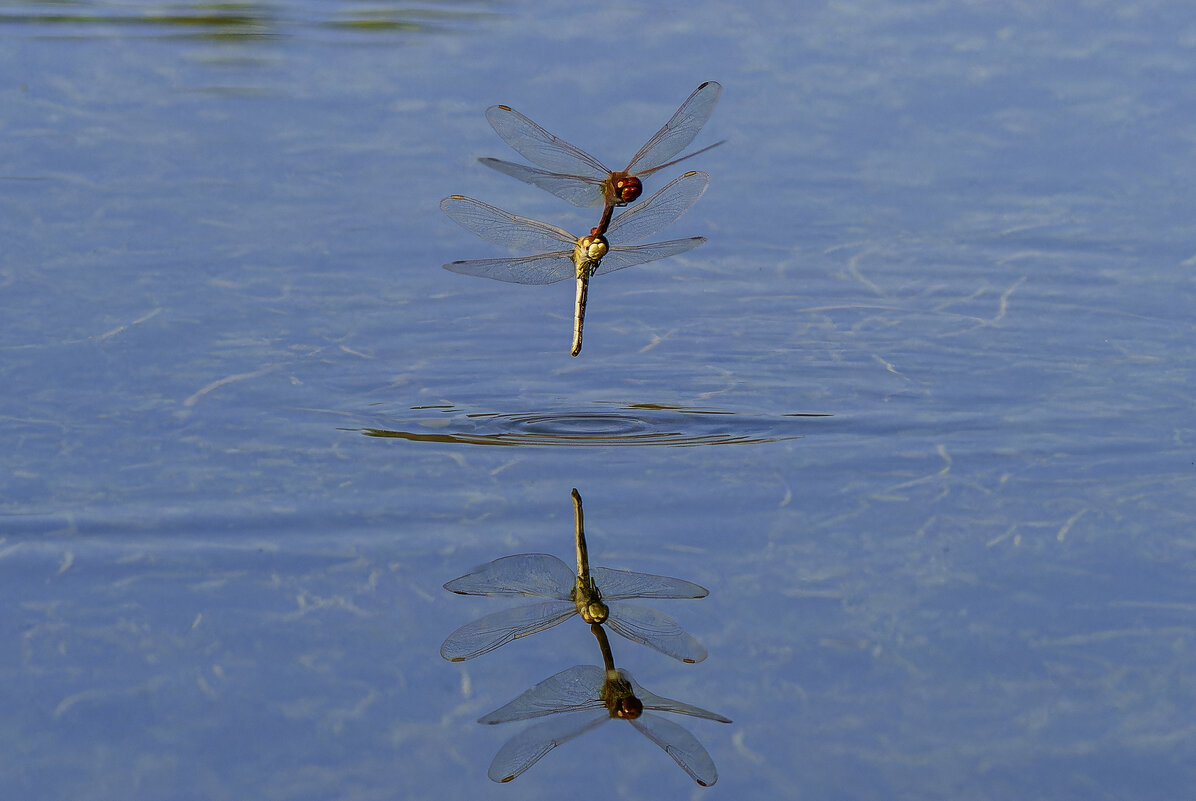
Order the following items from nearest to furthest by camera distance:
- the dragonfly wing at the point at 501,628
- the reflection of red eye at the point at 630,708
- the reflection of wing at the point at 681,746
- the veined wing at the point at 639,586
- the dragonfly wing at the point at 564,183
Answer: the reflection of wing at the point at 681,746
the reflection of red eye at the point at 630,708
the dragonfly wing at the point at 501,628
the veined wing at the point at 639,586
the dragonfly wing at the point at 564,183

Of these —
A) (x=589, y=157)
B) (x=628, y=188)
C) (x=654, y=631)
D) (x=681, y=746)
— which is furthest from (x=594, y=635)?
(x=589, y=157)

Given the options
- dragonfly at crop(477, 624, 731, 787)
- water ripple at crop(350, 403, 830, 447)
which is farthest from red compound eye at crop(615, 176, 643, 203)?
dragonfly at crop(477, 624, 731, 787)

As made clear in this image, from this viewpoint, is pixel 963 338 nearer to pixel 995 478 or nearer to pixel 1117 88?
pixel 995 478

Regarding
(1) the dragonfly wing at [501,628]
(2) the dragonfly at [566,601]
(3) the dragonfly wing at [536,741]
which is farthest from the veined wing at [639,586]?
(3) the dragonfly wing at [536,741]

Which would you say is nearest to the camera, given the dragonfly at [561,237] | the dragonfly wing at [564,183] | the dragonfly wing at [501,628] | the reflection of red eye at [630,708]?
the reflection of red eye at [630,708]

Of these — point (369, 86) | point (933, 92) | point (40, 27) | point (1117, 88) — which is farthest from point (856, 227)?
point (40, 27)

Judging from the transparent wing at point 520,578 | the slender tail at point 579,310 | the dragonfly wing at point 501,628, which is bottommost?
the dragonfly wing at point 501,628

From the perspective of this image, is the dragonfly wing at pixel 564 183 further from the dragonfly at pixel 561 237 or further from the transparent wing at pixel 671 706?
the transparent wing at pixel 671 706
